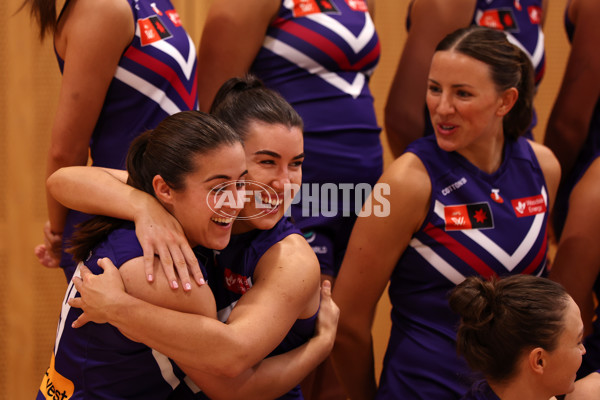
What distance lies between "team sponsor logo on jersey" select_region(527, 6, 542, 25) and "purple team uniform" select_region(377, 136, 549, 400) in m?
0.75

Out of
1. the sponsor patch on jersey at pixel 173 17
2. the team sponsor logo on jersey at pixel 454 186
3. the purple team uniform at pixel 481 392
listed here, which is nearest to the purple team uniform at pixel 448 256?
the team sponsor logo on jersey at pixel 454 186

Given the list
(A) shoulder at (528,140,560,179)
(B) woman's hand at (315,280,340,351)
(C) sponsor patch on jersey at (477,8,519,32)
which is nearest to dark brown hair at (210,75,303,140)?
(B) woman's hand at (315,280,340,351)

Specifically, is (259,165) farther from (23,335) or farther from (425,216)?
(23,335)

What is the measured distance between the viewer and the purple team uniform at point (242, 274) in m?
1.47

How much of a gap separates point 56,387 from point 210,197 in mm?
470

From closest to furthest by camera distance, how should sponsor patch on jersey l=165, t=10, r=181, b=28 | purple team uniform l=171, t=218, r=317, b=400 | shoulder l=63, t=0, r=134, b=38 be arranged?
purple team uniform l=171, t=218, r=317, b=400 → shoulder l=63, t=0, r=134, b=38 → sponsor patch on jersey l=165, t=10, r=181, b=28

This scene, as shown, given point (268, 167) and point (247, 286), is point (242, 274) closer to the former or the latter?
point (247, 286)

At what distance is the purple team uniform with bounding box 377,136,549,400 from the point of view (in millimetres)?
1728

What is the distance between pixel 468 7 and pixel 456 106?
1.96 ft

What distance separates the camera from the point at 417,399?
1.73 metres

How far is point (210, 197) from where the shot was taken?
1359 mm

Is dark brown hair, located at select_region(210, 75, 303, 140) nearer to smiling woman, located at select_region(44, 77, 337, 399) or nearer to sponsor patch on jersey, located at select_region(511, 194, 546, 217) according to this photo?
smiling woman, located at select_region(44, 77, 337, 399)

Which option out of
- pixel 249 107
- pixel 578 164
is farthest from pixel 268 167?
pixel 578 164

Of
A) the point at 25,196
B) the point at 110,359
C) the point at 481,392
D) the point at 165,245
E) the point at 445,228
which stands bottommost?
the point at 25,196
